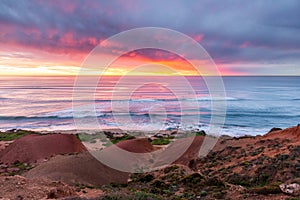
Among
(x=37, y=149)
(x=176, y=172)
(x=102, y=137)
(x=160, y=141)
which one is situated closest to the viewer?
(x=176, y=172)

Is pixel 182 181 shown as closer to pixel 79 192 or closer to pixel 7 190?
pixel 79 192

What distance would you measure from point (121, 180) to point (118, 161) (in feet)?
11.7

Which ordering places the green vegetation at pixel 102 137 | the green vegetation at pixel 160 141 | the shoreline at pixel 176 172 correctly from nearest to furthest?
the shoreline at pixel 176 172
the green vegetation at pixel 160 141
the green vegetation at pixel 102 137

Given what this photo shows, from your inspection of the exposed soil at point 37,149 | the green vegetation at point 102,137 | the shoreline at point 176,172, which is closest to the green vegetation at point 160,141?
the green vegetation at point 102,137

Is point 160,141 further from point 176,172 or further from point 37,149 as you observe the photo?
point 176,172

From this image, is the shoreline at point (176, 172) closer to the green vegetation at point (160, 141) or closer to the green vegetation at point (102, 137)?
the green vegetation at point (160, 141)

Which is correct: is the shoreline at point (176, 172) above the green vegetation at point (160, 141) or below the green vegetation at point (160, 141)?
above

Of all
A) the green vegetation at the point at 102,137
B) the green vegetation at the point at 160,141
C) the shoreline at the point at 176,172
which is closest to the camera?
the shoreline at the point at 176,172

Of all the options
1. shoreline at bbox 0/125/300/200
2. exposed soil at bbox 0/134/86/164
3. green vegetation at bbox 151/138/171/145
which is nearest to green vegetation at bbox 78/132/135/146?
green vegetation at bbox 151/138/171/145

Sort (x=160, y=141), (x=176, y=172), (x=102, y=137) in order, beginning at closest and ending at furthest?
1. (x=176, y=172)
2. (x=160, y=141)
3. (x=102, y=137)

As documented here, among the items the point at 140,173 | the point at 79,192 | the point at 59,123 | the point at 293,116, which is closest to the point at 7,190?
the point at 79,192

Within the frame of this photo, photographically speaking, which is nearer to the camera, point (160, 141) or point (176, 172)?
point (176, 172)

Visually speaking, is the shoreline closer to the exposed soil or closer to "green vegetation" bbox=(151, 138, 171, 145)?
the exposed soil

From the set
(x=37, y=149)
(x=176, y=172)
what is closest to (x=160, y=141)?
(x=37, y=149)
